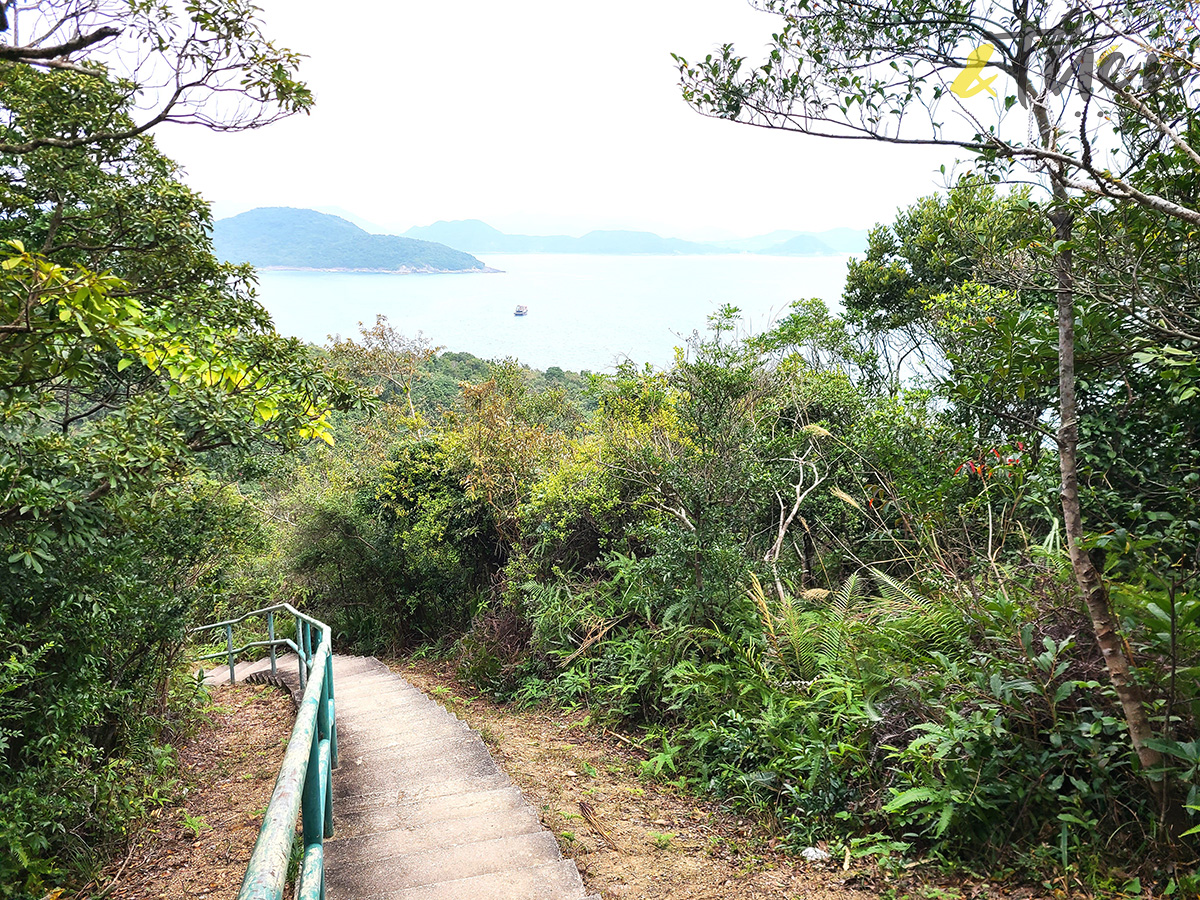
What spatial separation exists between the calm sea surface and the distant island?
3.17 m

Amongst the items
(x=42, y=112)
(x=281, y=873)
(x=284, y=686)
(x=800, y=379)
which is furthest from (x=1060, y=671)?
(x=284, y=686)

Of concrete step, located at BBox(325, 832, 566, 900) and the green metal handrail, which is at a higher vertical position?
the green metal handrail

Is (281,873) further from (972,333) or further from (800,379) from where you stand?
(800,379)

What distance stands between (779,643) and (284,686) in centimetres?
566

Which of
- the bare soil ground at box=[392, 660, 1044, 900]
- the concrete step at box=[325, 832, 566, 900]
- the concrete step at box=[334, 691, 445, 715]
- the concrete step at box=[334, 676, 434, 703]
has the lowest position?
the concrete step at box=[334, 676, 434, 703]

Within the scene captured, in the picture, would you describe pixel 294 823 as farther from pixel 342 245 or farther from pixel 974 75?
pixel 342 245

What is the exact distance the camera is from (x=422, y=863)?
10.4 ft

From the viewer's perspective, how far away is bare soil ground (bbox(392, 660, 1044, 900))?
11.6 ft

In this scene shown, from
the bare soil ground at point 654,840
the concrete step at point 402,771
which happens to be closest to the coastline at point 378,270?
the bare soil ground at point 654,840

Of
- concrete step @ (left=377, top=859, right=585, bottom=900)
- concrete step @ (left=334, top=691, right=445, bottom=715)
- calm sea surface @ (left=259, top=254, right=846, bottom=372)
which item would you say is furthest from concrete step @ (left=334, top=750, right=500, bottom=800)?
calm sea surface @ (left=259, top=254, right=846, bottom=372)

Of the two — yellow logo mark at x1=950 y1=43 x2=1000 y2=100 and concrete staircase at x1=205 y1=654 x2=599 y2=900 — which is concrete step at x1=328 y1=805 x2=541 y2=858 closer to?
concrete staircase at x1=205 y1=654 x2=599 y2=900

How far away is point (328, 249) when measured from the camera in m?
107

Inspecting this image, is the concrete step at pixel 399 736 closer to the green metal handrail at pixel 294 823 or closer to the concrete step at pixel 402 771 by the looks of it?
the concrete step at pixel 402 771

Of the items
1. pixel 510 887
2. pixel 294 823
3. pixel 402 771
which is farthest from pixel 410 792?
pixel 294 823
